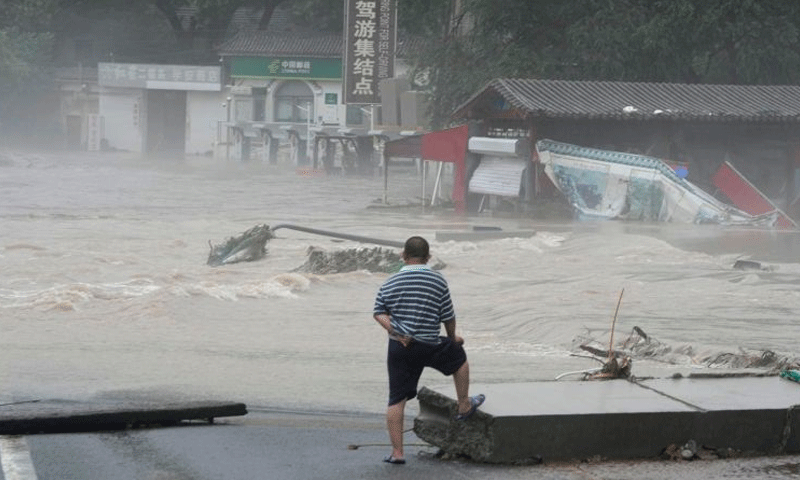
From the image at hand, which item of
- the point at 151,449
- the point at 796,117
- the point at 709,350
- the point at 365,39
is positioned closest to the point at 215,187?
the point at 365,39

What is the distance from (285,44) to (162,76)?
7.97 meters

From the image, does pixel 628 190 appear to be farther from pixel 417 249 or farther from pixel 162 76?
pixel 162 76

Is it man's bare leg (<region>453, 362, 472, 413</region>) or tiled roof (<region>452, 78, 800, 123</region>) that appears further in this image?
tiled roof (<region>452, 78, 800, 123</region>)

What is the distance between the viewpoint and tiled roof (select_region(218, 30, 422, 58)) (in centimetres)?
5847

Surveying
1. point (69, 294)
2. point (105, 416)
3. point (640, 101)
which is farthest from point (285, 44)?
point (105, 416)

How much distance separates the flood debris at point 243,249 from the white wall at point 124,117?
149 ft

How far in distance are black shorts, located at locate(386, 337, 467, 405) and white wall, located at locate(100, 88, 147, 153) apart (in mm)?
60197

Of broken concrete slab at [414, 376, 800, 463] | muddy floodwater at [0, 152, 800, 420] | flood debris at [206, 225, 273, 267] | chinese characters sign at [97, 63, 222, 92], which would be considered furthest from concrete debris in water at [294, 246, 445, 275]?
chinese characters sign at [97, 63, 222, 92]

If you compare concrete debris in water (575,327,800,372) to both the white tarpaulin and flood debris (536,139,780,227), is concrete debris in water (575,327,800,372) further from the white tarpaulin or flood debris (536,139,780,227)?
the white tarpaulin

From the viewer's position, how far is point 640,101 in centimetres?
3084

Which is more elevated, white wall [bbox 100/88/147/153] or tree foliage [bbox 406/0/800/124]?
tree foliage [bbox 406/0/800/124]

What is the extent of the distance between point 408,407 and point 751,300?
8508mm

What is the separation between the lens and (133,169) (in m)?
52.0

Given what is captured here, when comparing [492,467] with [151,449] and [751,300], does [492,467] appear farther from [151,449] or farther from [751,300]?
[751,300]
